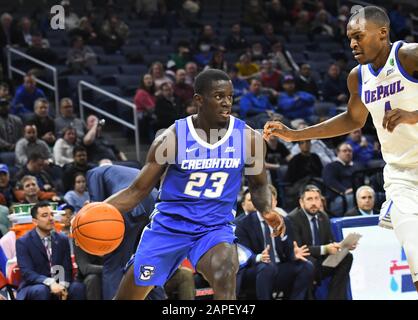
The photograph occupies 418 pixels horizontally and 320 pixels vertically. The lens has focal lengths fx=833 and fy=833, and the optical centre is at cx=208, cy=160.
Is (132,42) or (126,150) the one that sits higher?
(132,42)

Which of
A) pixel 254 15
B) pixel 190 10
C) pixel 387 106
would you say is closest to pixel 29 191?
pixel 387 106

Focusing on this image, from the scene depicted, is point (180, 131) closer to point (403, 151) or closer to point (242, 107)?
point (403, 151)

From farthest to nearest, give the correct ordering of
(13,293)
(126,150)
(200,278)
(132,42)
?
1. (132,42)
2. (126,150)
3. (200,278)
4. (13,293)

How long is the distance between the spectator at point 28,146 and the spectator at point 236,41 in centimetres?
632

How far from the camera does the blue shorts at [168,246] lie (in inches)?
210

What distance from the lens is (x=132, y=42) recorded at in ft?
51.2

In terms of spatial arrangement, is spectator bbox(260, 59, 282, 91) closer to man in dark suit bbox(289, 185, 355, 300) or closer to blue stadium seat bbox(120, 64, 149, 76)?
blue stadium seat bbox(120, 64, 149, 76)

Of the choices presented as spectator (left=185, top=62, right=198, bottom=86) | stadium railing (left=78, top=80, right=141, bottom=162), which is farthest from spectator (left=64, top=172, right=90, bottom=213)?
spectator (left=185, top=62, right=198, bottom=86)

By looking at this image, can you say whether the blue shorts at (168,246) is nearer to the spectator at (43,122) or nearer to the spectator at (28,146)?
the spectator at (28,146)

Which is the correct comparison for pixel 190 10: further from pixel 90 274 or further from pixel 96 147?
pixel 90 274

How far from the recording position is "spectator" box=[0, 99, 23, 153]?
1120cm

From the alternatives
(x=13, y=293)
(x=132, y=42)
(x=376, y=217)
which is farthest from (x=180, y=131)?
(x=132, y=42)

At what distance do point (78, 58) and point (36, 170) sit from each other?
3764mm
